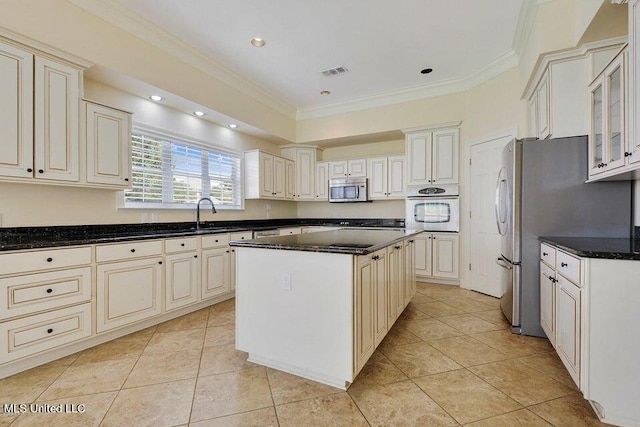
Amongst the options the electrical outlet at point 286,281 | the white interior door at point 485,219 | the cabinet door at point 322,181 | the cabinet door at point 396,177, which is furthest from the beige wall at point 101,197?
the white interior door at point 485,219

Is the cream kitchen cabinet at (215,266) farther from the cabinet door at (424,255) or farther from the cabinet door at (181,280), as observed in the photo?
the cabinet door at (424,255)

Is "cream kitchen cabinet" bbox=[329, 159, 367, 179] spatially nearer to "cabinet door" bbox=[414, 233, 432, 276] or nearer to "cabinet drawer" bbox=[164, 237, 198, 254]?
"cabinet door" bbox=[414, 233, 432, 276]

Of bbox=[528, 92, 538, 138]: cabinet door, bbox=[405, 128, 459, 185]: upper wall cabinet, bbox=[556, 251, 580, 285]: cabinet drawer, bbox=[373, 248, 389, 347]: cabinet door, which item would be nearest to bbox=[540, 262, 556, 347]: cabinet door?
bbox=[556, 251, 580, 285]: cabinet drawer

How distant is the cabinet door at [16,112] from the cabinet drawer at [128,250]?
0.77 m

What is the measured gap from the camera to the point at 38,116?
7.55 ft

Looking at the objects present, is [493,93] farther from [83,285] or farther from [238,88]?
[83,285]

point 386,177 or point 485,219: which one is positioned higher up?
point 386,177

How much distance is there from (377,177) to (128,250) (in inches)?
152

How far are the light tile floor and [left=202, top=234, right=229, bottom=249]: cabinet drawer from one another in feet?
3.56

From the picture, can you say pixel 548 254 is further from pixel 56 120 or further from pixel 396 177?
pixel 56 120

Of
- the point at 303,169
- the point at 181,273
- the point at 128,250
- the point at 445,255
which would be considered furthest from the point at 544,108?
the point at 128,250

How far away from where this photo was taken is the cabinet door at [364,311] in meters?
1.86

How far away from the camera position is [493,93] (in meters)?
3.93

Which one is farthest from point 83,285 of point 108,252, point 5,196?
point 5,196
